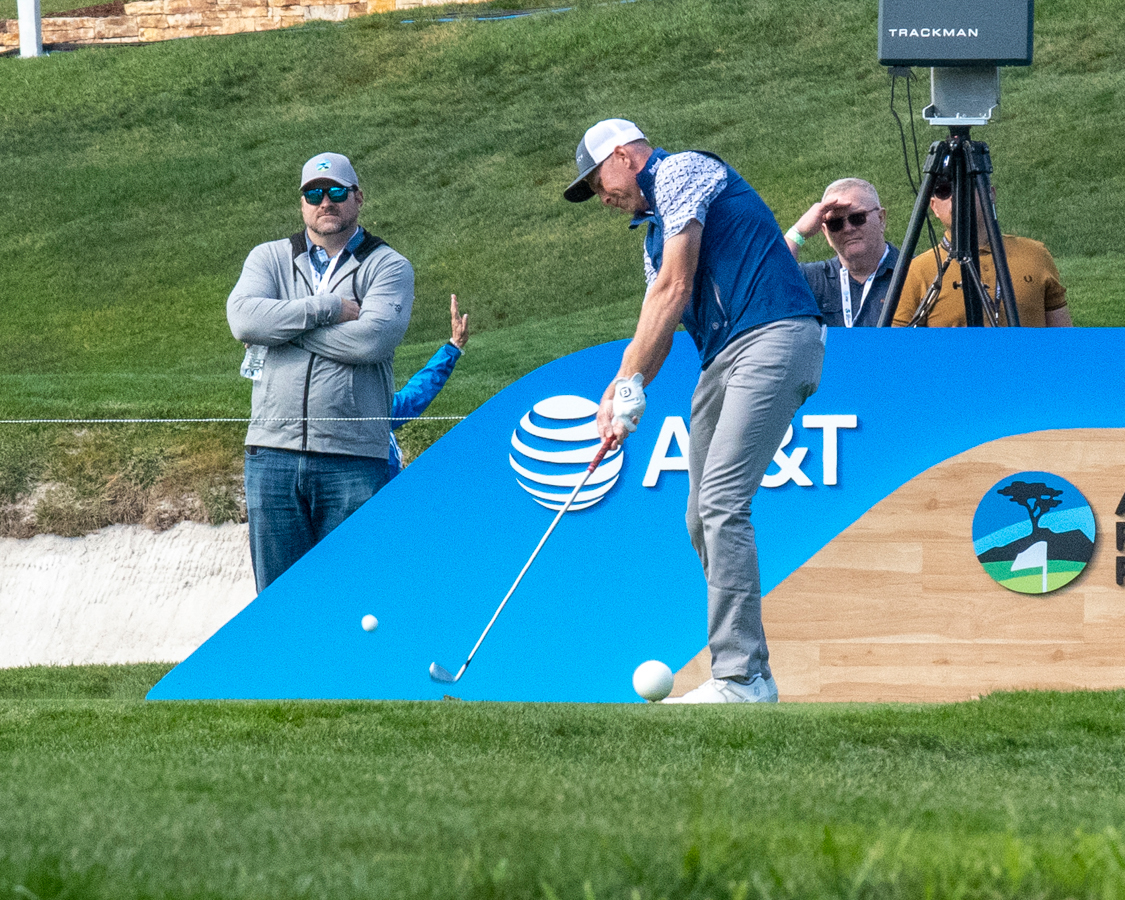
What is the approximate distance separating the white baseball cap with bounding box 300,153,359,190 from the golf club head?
6.16ft

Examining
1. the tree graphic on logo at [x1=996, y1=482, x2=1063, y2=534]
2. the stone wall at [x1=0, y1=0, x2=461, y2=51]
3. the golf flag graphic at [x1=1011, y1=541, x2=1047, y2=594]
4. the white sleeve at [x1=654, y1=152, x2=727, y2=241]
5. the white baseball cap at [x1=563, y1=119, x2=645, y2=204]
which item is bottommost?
the golf flag graphic at [x1=1011, y1=541, x2=1047, y2=594]

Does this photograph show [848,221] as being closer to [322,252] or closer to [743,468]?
[743,468]

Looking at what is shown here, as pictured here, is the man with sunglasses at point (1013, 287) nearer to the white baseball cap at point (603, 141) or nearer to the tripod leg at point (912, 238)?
the tripod leg at point (912, 238)

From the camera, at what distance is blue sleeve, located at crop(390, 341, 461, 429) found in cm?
607

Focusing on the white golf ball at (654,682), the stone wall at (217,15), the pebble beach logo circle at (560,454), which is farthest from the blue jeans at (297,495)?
the stone wall at (217,15)

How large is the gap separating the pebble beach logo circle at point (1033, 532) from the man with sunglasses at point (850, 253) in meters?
1.06

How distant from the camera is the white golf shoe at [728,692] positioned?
186 inches

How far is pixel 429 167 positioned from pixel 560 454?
1751 cm

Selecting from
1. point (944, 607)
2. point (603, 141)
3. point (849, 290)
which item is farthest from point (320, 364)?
point (944, 607)

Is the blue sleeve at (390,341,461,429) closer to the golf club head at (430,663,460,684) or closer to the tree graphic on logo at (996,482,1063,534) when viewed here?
the golf club head at (430,663,460,684)

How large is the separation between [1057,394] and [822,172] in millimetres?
14835

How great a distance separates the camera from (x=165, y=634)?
969 cm

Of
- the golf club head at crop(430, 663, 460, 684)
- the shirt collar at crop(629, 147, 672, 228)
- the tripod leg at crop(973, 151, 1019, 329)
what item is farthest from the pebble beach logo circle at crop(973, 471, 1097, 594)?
the golf club head at crop(430, 663, 460, 684)

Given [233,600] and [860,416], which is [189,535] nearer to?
[233,600]
